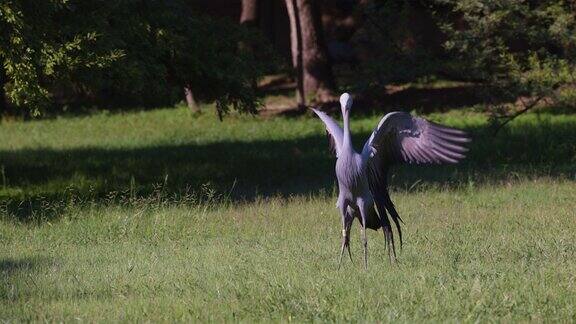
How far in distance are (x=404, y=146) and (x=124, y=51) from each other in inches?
300

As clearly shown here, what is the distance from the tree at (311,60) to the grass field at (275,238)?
20.4 ft

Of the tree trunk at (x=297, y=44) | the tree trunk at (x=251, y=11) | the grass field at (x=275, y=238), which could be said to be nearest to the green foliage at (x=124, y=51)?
the grass field at (x=275, y=238)

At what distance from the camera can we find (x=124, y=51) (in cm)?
1741

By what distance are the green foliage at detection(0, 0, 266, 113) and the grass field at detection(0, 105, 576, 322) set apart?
5.05 ft

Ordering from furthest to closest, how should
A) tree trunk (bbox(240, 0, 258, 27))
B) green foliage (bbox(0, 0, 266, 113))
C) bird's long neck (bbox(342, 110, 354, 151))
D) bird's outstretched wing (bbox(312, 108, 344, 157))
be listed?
tree trunk (bbox(240, 0, 258, 27)) < green foliage (bbox(0, 0, 266, 113)) < bird's outstretched wing (bbox(312, 108, 344, 157)) < bird's long neck (bbox(342, 110, 354, 151))

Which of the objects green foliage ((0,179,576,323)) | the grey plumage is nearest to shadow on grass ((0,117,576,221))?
green foliage ((0,179,576,323))

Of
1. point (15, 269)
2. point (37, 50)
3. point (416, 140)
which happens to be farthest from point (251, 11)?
point (416, 140)

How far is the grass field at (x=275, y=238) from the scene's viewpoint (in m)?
8.90

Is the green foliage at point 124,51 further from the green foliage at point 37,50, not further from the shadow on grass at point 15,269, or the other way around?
the shadow on grass at point 15,269

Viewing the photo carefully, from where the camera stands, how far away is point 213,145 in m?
26.1

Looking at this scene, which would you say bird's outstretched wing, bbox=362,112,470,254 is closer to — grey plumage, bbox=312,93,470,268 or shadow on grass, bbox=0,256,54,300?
grey plumage, bbox=312,93,470,268

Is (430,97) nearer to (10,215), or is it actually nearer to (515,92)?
(515,92)

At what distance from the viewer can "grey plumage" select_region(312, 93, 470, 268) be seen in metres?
10.4

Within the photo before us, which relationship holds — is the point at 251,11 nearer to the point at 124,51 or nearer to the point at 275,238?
the point at 124,51
